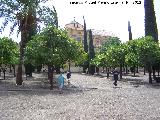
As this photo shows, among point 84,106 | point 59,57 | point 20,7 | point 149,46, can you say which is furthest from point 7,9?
point 84,106

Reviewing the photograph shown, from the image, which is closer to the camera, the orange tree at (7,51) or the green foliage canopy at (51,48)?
the green foliage canopy at (51,48)

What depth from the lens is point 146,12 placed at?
1884 inches

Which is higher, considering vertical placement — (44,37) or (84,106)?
(44,37)

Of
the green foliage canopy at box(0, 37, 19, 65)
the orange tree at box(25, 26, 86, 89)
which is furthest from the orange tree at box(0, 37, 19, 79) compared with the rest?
the orange tree at box(25, 26, 86, 89)

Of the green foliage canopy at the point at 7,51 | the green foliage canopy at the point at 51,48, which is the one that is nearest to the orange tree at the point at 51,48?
the green foliage canopy at the point at 51,48

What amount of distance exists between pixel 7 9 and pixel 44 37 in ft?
13.4

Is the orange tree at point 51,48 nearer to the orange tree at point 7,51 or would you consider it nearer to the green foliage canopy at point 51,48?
the green foliage canopy at point 51,48

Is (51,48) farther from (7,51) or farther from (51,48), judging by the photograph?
(7,51)

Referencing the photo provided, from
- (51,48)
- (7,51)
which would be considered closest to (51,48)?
(51,48)

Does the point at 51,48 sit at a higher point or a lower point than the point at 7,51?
lower

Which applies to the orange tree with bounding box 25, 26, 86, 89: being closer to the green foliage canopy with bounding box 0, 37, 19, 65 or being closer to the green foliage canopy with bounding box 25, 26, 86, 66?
the green foliage canopy with bounding box 25, 26, 86, 66

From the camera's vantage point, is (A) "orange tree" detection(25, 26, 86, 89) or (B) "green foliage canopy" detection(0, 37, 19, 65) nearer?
(A) "orange tree" detection(25, 26, 86, 89)

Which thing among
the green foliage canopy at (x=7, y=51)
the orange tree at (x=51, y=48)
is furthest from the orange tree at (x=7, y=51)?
the orange tree at (x=51, y=48)

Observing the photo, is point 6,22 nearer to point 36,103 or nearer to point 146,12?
point 36,103
